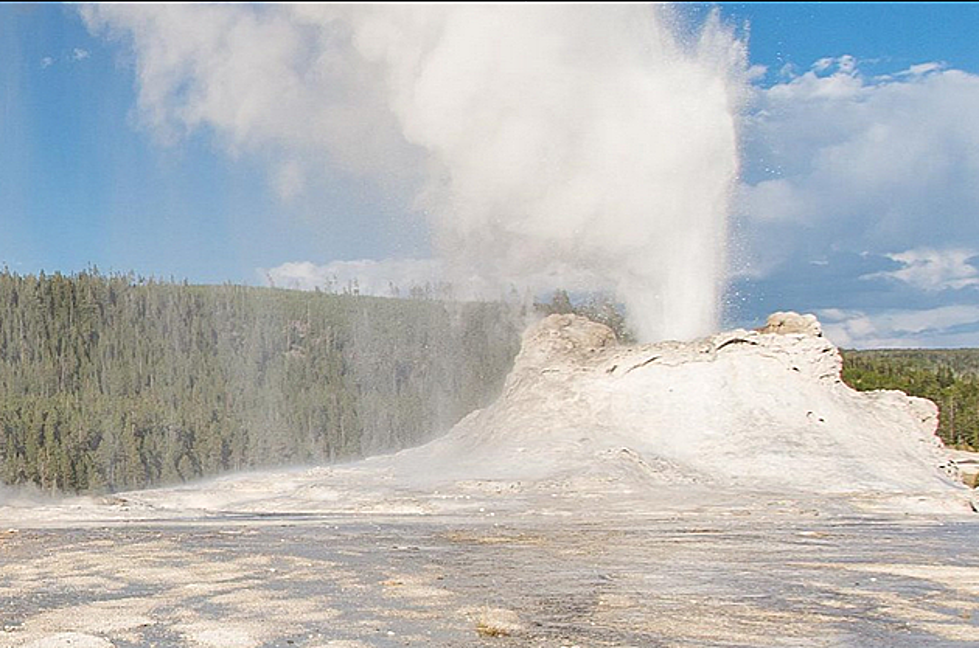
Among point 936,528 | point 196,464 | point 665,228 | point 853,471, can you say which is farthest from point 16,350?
point 936,528

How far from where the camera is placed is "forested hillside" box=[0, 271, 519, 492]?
68.1m

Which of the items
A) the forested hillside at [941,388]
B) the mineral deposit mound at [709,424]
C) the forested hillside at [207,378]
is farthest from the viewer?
the forested hillside at [941,388]

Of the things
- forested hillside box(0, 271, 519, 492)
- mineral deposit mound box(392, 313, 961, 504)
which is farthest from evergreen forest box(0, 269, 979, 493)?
mineral deposit mound box(392, 313, 961, 504)

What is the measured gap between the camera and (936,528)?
19922mm

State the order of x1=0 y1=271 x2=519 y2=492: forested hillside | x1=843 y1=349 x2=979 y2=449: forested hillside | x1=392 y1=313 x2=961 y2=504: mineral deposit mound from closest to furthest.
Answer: x1=392 y1=313 x2=961 y2=504: mineral deposit mound, x1=0 y1=271 x2=519 y2=492: forested hillside, x1=843 y1=349 x2=979 y2=449: forested hillside

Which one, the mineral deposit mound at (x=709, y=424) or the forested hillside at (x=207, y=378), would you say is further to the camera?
the forested hillside at (x=207, y=378)

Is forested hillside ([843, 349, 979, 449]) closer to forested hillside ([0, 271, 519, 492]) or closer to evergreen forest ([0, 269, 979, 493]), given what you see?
evergreen forest ([0, 269, 979, 493])

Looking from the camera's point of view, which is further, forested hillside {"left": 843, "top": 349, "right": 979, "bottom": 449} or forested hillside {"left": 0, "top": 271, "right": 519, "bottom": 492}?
forested hillside {"left": 843, "top": 349, "right": 979, "bottom": 449}

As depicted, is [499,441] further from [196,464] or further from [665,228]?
[196,464]

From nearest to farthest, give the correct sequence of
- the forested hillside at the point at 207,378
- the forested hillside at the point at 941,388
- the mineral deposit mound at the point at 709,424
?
1. the mineral deposit mound at the point at 709,424
2. the forested hillside at the point at 207,378
3. the forested hillside at the point at 941,388

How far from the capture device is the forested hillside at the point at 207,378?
68062 mm

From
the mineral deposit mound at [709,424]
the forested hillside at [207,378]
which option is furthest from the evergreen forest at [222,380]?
the mineral deposit mound at [709,424]

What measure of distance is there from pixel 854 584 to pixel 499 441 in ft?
59.8

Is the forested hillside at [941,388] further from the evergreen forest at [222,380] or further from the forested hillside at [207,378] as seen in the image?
the forested hillside at [207,378]
